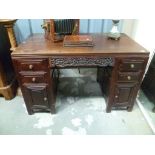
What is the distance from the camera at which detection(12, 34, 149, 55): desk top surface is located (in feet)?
3.82

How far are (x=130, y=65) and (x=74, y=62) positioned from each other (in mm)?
440

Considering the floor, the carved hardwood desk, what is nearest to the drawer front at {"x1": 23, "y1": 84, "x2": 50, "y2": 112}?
the carved hardwood desk

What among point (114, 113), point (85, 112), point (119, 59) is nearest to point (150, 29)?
point (119, 59)

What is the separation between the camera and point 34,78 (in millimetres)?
1249

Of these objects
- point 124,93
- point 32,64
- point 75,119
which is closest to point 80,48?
point 32,64

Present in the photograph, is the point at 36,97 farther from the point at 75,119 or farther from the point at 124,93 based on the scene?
the point at 124,93

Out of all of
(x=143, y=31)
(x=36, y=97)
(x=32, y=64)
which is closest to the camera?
(x=32, y=64)

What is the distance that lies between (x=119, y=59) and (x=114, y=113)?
1.97 ft

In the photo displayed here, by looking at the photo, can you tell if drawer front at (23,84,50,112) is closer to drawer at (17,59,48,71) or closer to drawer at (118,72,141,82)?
drawer at (17,59,48,71)

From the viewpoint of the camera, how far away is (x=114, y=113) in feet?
5.03

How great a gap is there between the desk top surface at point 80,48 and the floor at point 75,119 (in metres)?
0.63

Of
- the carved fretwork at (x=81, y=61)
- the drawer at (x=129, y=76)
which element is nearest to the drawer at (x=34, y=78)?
the carved fretwork at (x=81, y=61)

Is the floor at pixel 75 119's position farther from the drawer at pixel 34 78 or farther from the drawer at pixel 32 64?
the drawer at pixel 32 64
